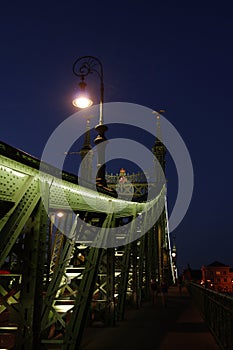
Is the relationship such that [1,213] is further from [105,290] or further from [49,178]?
[105,290]

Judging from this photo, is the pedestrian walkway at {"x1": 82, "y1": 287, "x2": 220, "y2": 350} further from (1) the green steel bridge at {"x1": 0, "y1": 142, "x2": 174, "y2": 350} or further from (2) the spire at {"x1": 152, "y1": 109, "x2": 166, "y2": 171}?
(2) the spire at {"x1": 152, "y1": 109, "x2": 166, "y2": 171}

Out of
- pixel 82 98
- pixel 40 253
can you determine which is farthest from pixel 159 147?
pixel 40 253

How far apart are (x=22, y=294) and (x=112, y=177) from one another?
3890cm

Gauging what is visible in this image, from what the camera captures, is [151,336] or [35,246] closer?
[35,246]

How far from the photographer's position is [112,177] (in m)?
44.3

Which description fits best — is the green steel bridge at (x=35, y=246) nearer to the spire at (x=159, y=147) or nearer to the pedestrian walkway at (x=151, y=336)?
the pedestrian walkway at (x=151, y=336)

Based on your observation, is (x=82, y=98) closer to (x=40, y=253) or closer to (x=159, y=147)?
(x=40, y=253)

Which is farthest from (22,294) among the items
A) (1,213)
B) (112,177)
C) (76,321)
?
(112,177)

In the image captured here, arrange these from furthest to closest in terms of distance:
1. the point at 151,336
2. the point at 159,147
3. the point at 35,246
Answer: the point at 159,147
the point at 151,336
the point at 35,246

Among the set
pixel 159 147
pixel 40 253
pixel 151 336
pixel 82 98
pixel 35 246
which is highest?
Result: pixel 159 147

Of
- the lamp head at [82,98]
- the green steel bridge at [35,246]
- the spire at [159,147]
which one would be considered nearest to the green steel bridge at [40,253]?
the green steel bridge at [35,246]

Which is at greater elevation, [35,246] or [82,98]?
[82,98]

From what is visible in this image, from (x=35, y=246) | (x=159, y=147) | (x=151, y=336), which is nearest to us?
(x=35, y=246)

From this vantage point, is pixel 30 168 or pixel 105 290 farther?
pixel 105 290
